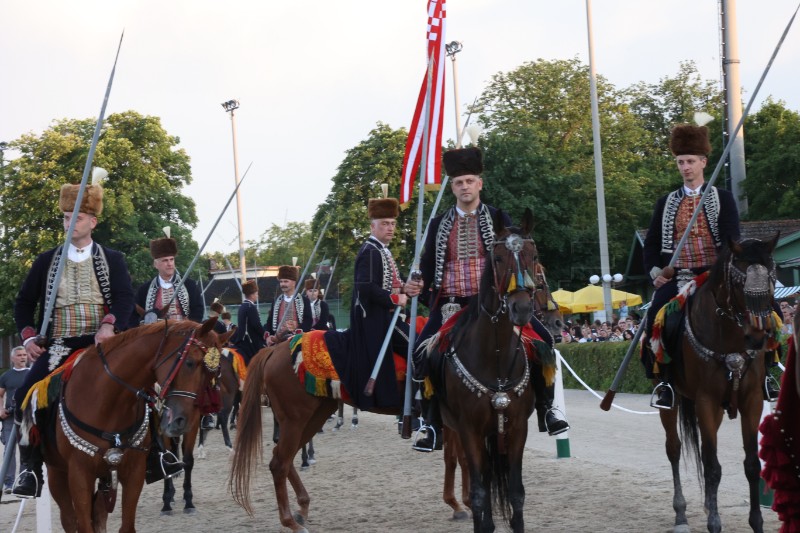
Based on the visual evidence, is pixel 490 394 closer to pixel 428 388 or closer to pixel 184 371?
pixel 428 388

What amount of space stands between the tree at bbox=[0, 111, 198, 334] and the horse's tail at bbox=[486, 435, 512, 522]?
4366 cm

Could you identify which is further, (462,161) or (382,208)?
(382,208)

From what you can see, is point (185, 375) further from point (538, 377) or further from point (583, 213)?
point (583, 213)

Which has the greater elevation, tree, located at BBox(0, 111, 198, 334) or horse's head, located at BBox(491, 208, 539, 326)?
tree, located at BBox(0, 111, 198, 334)

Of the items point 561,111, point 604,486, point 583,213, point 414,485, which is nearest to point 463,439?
point 604,486

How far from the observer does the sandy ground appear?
9656 millimetres

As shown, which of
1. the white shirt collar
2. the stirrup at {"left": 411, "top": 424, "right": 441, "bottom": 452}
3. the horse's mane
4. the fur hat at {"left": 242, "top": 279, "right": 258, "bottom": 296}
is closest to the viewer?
the horse's mane

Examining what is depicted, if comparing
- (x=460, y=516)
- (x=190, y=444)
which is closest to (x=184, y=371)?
(x=460, y=516)

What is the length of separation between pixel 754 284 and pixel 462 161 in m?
2.39

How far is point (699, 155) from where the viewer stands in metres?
9.40

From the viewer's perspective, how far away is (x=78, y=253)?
26.7ft

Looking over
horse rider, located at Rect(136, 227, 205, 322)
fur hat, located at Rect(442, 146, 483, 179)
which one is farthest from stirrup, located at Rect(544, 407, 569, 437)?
horse rider, located at Rect(136, 227, 205, 322)

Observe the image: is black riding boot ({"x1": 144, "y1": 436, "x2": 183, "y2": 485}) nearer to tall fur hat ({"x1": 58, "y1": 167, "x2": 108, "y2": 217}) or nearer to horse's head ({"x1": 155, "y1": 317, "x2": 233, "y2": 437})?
horse's head ({"x1": 155, "y1": 317, "x2": 233, "y2": 437})

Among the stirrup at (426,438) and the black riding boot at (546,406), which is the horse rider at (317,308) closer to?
the stirrup at (426,438)
